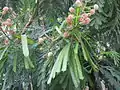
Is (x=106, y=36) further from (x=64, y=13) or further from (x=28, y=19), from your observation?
(x=28, y=19)

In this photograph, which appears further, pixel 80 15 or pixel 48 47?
pixel 48 47

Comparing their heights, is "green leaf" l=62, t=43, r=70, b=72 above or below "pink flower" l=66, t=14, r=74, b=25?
below

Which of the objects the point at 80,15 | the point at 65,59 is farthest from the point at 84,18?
the point at 65,59

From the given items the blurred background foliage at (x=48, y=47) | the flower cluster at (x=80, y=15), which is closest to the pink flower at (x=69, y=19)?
the flower cluster at (x=80, y=15)

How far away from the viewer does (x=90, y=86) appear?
1.20 metres

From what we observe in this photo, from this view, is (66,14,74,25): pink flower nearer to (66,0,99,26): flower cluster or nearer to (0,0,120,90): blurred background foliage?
(66,0,99,26): flower cluster

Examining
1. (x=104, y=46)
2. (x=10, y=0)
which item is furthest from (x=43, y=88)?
(x=10, y=0)

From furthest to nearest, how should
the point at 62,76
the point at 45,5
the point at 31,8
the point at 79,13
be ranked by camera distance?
the point at 31,8 < the point at 45,5 < the point at 62,76 < the point at 79,13

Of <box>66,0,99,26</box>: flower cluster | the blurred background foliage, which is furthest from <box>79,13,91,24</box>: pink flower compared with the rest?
the blurred background foliage

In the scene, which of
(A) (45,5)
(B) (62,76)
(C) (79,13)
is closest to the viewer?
(C) (79,13)

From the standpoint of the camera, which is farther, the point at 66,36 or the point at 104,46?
the point at 104,46

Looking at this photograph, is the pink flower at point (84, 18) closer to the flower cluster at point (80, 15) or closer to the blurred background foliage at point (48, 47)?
the flower cluster at point (80, 15)

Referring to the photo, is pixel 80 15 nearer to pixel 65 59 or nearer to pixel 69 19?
pixel 69 19

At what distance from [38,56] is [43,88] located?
13cm
